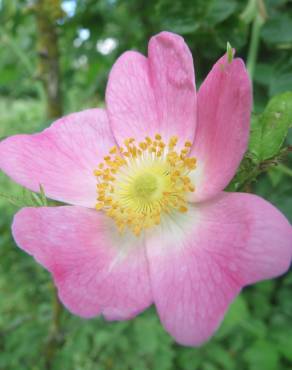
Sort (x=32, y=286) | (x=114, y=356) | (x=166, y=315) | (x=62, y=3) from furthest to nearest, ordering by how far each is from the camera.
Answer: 1. (x=32, y=286)
2. (x=114, y=356)
3. (x=62, y=3)
4. (x=166, y=315)

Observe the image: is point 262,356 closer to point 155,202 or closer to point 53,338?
point 53,338

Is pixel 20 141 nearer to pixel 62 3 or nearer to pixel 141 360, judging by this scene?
pixel 62 3

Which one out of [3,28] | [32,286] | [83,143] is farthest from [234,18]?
[32,286]

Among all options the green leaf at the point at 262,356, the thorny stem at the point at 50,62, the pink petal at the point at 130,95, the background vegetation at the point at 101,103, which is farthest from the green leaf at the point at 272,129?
the green leaf at the point at 262,356

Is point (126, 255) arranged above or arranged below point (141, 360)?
above

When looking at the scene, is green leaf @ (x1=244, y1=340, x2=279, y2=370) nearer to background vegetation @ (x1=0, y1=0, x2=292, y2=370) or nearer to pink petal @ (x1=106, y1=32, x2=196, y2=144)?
background vegetation @ (x1=0, y1=0, x2=292, y2=370)

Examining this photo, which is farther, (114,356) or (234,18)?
(114,356)

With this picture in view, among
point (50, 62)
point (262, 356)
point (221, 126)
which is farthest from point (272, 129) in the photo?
point (262, 356)
